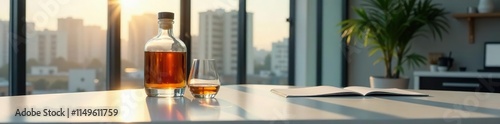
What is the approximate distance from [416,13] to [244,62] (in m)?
1.74

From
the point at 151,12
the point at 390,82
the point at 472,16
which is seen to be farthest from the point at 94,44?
the point at 472,16

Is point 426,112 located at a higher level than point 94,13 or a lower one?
lower

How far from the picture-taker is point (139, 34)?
321cm

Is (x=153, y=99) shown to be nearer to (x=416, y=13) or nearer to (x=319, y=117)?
(x=319, y=117)

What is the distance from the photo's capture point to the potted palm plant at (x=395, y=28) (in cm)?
460

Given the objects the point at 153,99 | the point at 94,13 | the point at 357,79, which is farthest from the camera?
the point at 357,79

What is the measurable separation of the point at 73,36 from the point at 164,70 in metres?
1.89

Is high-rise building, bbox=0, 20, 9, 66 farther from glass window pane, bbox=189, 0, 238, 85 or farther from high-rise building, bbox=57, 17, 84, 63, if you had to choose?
glass window pane, bbox=189, 0, 238, 85

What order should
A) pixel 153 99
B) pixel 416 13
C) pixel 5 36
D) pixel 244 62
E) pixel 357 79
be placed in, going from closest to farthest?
pixel 153 99 → pixel 5 36 → pixel 244 62 → pixel 416 13 → pixel 357 79

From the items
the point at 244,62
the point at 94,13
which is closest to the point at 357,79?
the point at 244,62

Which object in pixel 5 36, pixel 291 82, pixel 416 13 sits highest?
pixel 416 13

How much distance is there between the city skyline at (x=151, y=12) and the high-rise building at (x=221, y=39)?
0.20 feet

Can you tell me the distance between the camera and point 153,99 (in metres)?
1.08

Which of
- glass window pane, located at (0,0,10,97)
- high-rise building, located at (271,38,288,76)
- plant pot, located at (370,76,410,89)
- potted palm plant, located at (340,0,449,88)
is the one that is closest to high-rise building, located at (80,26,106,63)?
glass window pane, located at (0,0,10,97)
